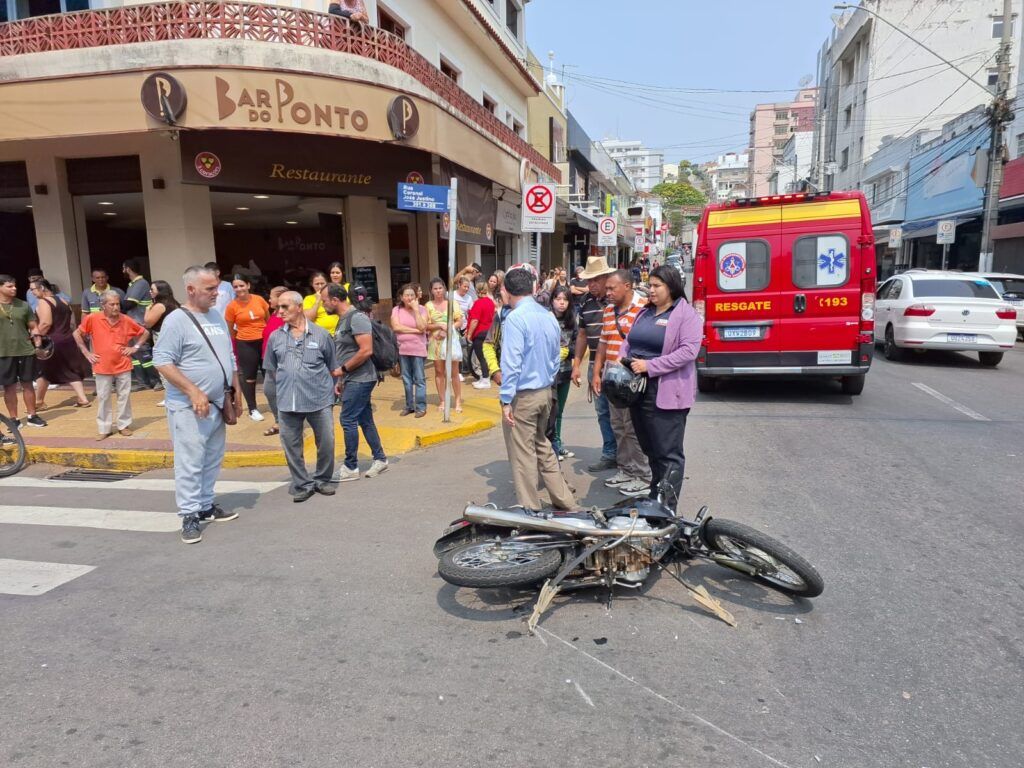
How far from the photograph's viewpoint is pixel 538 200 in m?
10.5

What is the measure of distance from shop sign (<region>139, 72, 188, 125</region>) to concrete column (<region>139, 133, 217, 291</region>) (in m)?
2.08

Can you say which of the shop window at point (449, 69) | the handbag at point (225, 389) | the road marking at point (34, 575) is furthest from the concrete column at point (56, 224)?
the road marking at point (34, 575)

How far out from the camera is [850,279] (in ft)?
27.4

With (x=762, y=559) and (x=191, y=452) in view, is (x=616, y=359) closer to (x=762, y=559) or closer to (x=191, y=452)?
(x=762, y=559)

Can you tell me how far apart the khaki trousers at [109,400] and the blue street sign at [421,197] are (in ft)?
12.7

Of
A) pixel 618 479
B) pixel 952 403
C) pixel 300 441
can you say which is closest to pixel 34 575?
pixel 300 441

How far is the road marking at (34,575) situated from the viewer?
13.4 feet

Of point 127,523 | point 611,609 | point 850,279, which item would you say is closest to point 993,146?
point 850,279

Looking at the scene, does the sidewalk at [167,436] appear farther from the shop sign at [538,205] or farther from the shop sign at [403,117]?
the shop sign at [403,117]

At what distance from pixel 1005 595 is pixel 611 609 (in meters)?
2.15

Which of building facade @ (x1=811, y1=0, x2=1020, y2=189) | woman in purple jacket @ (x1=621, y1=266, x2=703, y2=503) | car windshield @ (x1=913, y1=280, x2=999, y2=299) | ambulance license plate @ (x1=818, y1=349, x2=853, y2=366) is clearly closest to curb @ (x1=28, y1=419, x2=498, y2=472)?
woman in purple jacket @ (x1=621, y1=266, x2=703, y2=503)

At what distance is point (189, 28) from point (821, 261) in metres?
8.79

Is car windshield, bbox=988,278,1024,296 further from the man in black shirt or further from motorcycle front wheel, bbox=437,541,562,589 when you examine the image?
motorcycle front wheel, bbox=437,541,562,589

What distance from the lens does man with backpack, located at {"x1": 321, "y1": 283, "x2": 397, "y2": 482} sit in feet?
19.8
